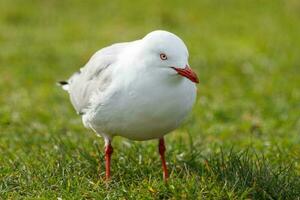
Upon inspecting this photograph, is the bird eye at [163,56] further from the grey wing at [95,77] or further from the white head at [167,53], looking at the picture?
the grey wing at [95,77]

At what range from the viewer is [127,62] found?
5.77 m

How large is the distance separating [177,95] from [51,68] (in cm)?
700

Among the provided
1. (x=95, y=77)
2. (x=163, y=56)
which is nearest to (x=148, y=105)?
(x=163, y=56)

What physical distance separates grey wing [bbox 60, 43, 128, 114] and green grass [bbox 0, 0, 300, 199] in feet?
1.57

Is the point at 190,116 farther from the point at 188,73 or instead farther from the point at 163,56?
the point at 188,73

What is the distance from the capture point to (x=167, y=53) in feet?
18.0

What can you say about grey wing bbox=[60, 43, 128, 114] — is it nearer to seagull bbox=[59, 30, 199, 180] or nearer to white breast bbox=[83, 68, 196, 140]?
seagull bbox=[59, 30, 199, 180]

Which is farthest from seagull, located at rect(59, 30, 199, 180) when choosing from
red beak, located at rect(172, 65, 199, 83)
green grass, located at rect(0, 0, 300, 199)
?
green grass, located at rect(0, 0, 300, 199)

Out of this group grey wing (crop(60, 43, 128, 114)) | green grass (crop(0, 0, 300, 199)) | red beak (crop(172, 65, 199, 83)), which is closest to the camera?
red beak (crop(172, 65, 199, 83))

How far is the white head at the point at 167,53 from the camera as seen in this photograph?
5449 mm

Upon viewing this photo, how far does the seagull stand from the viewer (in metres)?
5.52

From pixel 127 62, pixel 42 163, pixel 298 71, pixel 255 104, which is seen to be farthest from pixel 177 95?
pixel 298 71

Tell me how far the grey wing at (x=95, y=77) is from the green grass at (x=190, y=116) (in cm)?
48

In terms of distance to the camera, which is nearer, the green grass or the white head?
the white head
